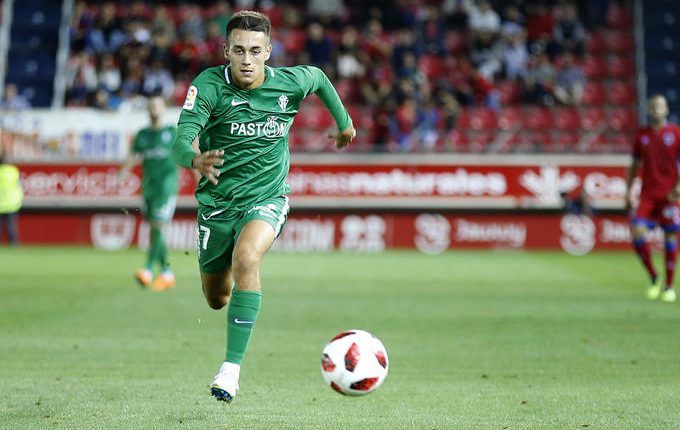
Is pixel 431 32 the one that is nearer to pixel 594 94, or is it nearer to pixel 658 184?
pixel 594 94

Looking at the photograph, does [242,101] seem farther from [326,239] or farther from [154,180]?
[326,239]

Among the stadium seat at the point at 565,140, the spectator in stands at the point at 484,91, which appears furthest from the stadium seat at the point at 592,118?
the spectator in stands at the point at 484,91

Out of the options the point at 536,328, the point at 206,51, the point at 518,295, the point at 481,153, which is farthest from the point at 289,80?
the point at 206,51

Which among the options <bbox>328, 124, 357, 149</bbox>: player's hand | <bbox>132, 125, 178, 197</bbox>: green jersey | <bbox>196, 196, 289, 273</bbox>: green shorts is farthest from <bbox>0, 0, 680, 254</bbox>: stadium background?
<bbox>196, 196, 289, 273</bbox>: green shorts

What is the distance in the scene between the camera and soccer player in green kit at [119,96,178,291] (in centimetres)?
1461

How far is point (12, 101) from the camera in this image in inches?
969

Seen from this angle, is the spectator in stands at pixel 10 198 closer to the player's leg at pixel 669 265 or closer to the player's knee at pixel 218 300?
the player's leg at pixel 669 265

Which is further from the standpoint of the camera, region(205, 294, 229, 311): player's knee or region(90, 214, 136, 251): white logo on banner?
region(90, 214, 136, 251): white logo on banner

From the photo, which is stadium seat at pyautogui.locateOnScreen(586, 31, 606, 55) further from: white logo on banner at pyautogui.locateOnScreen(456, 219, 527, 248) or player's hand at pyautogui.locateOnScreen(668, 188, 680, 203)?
player's hand at pyautogui.locateOnScreen(668, 188, 680, 203)

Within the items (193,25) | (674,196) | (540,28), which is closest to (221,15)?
(193,25)

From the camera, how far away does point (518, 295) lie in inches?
564

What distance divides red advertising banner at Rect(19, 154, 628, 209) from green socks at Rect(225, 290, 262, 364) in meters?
17.3

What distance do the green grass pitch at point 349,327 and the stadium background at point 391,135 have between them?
6824 mm

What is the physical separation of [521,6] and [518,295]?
52.0 feet
